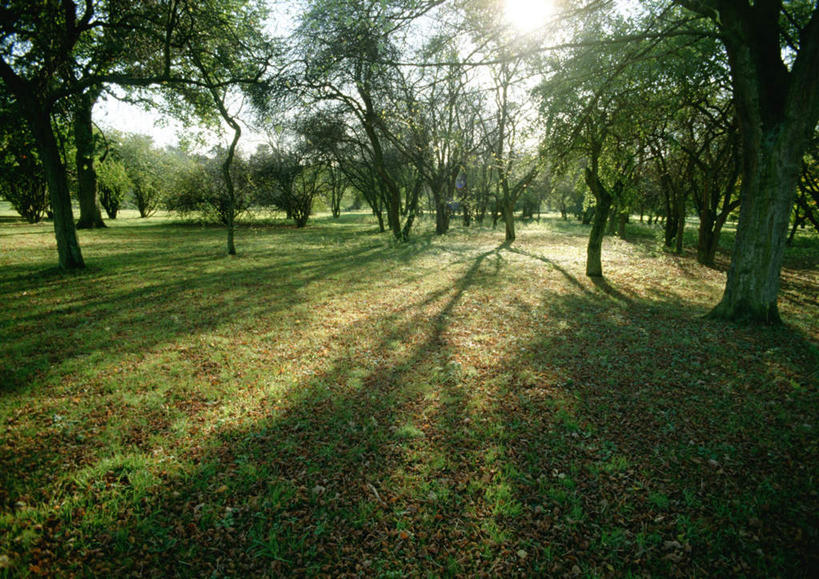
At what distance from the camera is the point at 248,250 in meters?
21.1

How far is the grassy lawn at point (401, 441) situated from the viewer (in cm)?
324

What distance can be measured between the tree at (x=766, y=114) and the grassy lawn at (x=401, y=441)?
1.87 m

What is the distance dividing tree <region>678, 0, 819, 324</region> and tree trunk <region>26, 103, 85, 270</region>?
18.3m

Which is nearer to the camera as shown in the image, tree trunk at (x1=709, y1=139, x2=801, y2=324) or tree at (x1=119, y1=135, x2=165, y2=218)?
tree trunk at (x1=709, y1=139, x2=801, y2=324)

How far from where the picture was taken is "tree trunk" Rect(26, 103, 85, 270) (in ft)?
38.0

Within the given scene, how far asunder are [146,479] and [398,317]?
6357 millimetres

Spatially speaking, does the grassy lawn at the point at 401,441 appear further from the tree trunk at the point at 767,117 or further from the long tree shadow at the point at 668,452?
the tree trunk at the point at 767,117

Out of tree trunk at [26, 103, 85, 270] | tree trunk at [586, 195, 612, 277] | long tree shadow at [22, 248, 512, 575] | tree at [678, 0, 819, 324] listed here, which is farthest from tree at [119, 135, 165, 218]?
tree at [678, 0, 819, 324]

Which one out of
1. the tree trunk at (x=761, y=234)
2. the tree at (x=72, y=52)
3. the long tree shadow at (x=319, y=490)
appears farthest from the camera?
the tree at (x=72, y=52)

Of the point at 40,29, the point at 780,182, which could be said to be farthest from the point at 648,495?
the point at 40,29

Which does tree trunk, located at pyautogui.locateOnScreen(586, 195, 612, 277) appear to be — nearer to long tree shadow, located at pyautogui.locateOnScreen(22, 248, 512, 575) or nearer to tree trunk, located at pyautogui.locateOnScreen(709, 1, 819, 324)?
tree trunk, located at pyautogui.locateOnScreen(709, 1, 819, 324)

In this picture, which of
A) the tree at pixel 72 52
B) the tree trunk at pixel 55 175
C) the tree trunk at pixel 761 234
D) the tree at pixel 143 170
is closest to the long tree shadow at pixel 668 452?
the tree trunk at pixel 761 234

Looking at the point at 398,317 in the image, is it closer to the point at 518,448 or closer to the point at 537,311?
the point at 537,311

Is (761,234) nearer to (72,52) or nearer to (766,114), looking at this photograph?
(766,114)
